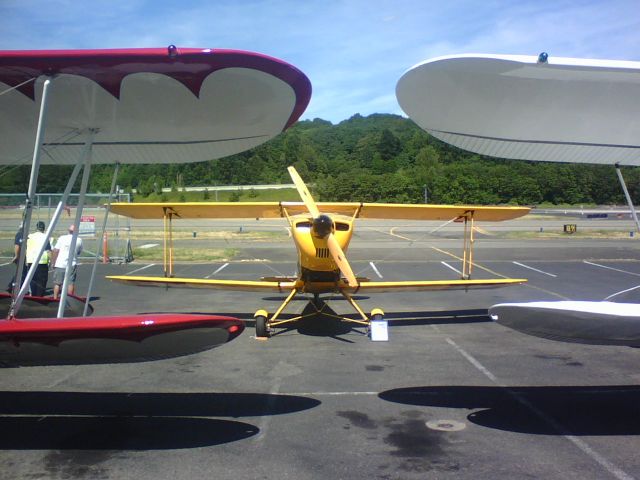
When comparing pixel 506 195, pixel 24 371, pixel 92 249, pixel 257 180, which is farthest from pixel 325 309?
pixel 257 180

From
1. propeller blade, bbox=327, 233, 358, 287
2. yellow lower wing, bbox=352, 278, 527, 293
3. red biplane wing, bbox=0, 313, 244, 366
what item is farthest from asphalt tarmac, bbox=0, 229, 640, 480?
propeller blade, bbox=327, 233, 358, 287

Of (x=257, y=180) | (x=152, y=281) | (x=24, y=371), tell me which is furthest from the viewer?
(x=257, y=180)

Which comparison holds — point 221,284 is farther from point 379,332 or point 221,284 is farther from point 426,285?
point 426,285

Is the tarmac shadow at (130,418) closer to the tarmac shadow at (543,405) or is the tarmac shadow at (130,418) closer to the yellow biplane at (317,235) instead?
the tarmac shadow at (543,405)

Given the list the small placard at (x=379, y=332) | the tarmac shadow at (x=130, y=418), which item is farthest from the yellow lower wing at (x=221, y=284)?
the tarmac shadow at (x=130, y=418)

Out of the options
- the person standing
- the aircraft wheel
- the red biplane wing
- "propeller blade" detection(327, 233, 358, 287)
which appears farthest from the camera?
the person standing

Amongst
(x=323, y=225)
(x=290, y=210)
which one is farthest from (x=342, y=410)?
(x=290, y=210)

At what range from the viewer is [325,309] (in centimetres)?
1127

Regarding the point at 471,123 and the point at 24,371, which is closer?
the point at 471,123

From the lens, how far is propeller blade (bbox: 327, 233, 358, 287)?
28.8 ft

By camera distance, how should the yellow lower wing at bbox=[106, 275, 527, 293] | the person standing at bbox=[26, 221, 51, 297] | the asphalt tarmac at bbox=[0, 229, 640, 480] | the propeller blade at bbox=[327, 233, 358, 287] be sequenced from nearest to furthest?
the asphalt tarmac at bbox=[0, 229, 640, 480] < the propeller blade at bbox=[327, 233, 358, 287] < the yellow lower wing at bbox=[106, 275, 527, 293] < the person standing at bbox=[26, 221, 51, 297]

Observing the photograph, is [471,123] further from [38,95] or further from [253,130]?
[38,95]

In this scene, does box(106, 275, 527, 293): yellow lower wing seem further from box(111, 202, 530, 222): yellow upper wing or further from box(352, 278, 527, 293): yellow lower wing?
box(111, 202, 530, 222): yellow upper wing

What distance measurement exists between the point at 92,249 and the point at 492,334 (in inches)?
790
